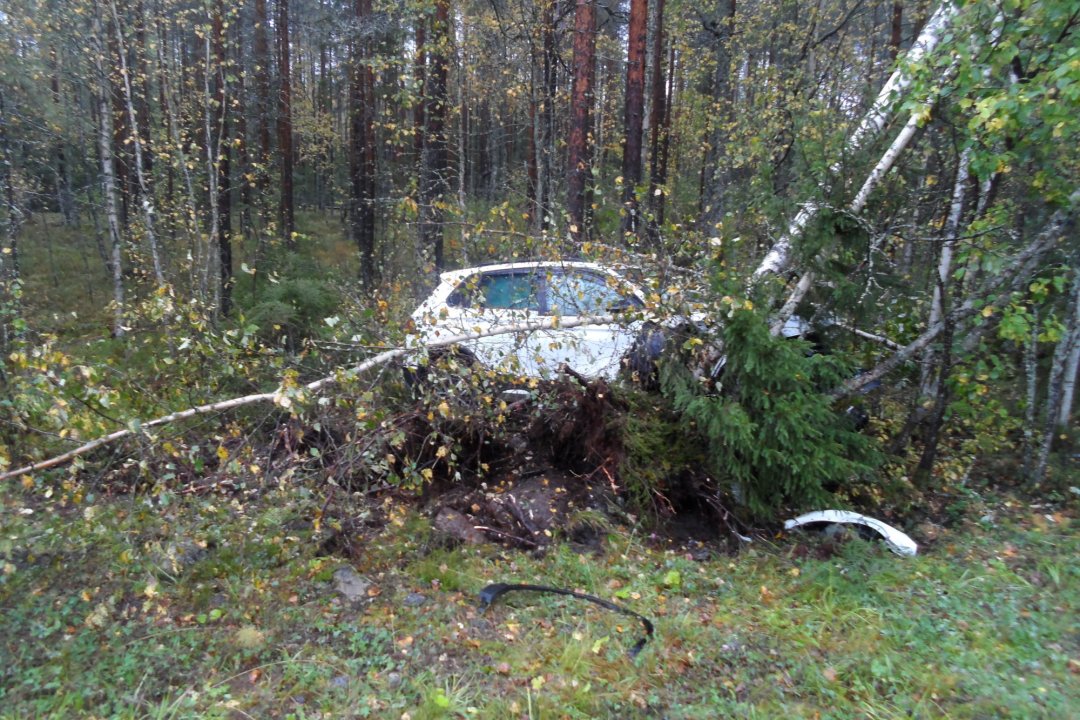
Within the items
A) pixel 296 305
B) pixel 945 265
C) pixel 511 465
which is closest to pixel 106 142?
pixel 296 305

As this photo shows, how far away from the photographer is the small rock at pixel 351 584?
4.55m

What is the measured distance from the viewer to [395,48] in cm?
1434

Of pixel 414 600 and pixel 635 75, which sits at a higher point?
pixel 635 75

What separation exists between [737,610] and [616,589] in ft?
2.61

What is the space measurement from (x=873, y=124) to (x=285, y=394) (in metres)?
5.32

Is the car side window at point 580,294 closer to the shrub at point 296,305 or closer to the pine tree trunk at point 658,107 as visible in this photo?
the shrub at point 296,305

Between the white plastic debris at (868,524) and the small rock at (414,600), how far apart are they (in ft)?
9.67

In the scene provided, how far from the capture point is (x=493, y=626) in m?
4.28

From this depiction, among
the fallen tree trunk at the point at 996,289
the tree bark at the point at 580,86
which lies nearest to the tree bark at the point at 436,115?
the tree bark at the point at 580,86

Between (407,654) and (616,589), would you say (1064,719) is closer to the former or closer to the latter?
(616,589)

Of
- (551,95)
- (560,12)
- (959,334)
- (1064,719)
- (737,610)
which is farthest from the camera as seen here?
(551,95)

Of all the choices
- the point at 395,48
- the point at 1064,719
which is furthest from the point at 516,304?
the point at 395,48

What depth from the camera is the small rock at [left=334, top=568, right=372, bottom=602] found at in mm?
4551

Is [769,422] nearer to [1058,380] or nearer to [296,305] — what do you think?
[1058,380]
